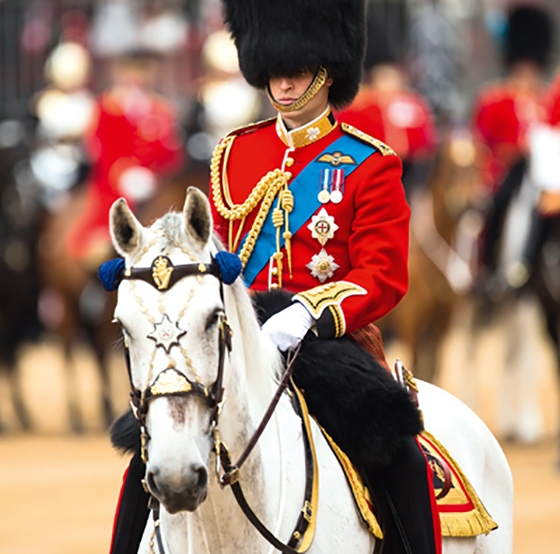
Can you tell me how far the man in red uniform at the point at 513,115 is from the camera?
1128 centimetres

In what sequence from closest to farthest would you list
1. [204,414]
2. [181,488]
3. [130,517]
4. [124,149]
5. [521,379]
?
[181,488] < [204,414] < [130,517] < [521,379] < [124,149]

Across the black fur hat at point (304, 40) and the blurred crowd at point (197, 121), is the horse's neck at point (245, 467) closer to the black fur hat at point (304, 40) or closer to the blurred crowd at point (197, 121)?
the black fur hat at point (304, 40)

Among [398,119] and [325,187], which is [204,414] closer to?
[325,187]

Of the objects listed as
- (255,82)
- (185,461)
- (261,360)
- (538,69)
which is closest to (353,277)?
(261,360)

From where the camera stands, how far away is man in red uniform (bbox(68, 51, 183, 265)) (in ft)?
40.2

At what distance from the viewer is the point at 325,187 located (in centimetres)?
422

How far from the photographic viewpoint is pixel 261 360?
3.79 m

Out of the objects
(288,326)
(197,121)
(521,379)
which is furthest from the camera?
(197,121)

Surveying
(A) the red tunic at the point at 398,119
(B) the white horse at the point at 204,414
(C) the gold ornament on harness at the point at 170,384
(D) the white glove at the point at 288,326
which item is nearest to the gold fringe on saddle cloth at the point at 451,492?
(D) the white glove at the point at 288,326

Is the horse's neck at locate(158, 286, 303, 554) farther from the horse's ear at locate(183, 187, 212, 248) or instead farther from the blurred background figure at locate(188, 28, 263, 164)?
the blurred background figure at locate(188, 28, 263, 164)

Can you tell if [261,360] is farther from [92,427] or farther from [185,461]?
[92,427]

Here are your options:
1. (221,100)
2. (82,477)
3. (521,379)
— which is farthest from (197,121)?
(82,477)

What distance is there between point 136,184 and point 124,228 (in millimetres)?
9248

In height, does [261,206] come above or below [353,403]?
above
